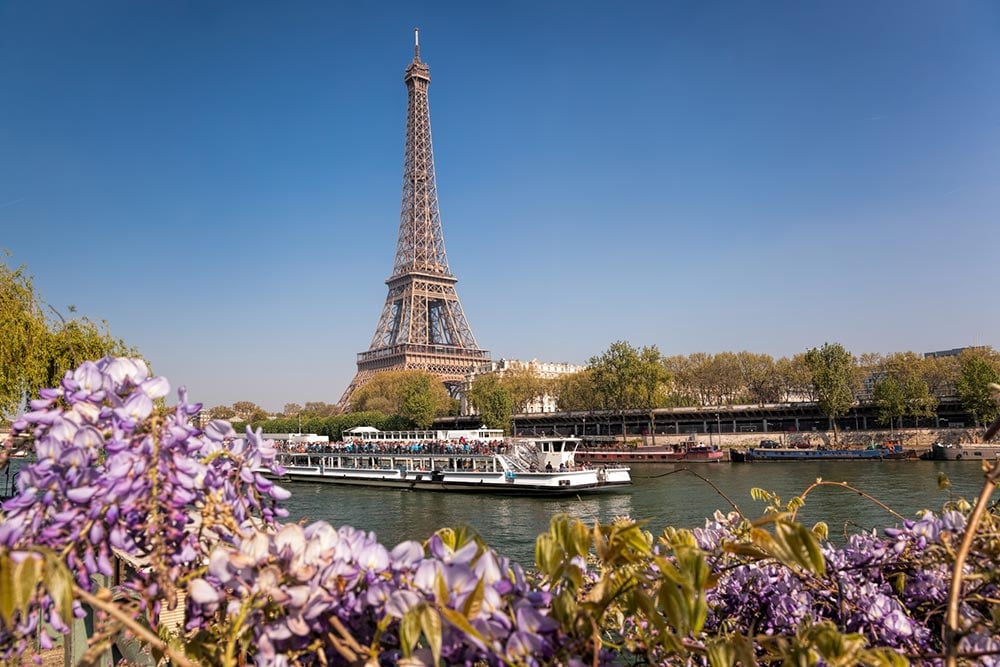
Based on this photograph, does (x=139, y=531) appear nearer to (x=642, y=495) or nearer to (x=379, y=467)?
(x=642, y=495)

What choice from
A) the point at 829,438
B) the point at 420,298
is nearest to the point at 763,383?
the point at 829,438

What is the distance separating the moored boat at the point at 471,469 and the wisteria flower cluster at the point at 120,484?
29501 millimetres

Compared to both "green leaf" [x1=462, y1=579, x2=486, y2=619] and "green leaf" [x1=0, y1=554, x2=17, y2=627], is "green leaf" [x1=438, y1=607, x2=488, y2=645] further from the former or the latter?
"green leaf" [x1=0, y1=554, x2=17, y2=627]

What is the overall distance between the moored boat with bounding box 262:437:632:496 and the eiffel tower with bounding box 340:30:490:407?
4464cm

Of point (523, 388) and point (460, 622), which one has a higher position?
point (523, 388)

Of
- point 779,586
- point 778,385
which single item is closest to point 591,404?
point 778,385

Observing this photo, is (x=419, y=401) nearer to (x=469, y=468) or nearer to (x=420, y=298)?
(x=420, y=298)

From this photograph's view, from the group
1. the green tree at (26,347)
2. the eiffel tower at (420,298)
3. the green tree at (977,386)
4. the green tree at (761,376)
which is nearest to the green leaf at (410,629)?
the green tree at (26,347)

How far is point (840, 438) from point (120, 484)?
213 ft

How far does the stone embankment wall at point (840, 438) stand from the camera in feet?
175

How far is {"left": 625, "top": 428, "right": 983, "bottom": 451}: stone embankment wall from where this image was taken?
175 feet

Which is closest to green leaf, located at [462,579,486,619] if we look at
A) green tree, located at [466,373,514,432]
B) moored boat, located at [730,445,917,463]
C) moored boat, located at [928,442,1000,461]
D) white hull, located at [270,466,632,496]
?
white hull, located at [270,466,632,496]

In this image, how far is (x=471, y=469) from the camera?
125 ft

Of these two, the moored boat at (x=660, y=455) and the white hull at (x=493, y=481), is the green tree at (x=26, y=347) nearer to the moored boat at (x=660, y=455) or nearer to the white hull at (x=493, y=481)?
the white hull at (x=493, y=481)
